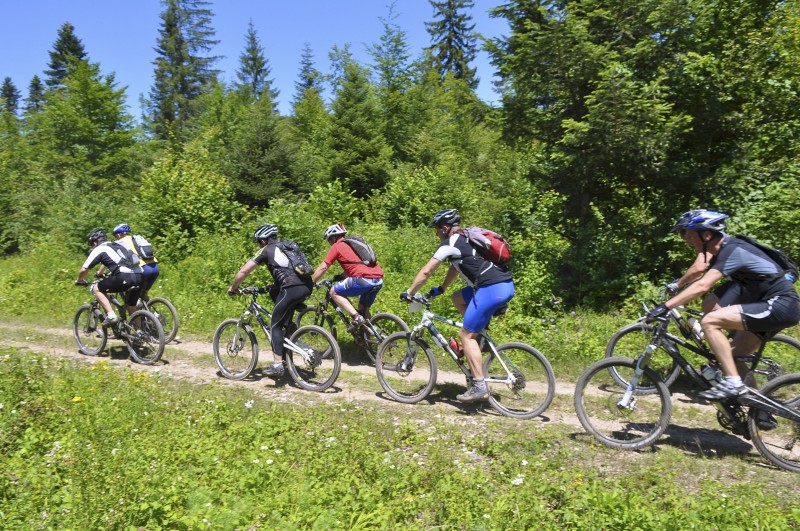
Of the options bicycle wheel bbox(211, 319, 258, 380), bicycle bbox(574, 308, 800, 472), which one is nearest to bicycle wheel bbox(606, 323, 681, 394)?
bicycle bbox(574, 308, 800, 472)

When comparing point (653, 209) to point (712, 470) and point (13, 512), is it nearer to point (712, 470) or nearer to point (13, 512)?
point (712, 470)

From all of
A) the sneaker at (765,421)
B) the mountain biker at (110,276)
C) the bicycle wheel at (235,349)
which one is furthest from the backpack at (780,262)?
the mountain biker at (110,276)

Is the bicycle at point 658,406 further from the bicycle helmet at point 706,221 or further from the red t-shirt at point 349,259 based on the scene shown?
the red t-shirt at point 349,259

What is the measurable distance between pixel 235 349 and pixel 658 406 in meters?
5.88

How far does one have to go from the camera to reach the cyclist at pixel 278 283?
733 centimetres

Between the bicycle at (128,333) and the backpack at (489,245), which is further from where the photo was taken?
the bicycle at (128,333)

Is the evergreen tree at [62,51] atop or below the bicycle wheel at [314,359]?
atop

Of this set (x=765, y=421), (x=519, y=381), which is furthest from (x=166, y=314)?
(x=765, y=421)

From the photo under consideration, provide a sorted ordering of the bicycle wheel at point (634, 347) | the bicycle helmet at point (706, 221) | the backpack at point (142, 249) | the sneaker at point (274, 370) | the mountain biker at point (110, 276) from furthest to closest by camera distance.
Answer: the backpack at point (142, 249)
the mountain biker at point (110, 276)
the sneaker at point (274, 370)
the bicycle wheel at point (634, 347)
the bicycle helmet at point (706, 221)

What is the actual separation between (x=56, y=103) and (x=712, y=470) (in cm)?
3242

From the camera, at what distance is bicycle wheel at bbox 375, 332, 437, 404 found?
6.90m

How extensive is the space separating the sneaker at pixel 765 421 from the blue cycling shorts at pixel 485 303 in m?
2.63

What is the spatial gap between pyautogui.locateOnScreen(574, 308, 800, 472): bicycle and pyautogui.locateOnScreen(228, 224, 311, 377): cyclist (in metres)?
3.95

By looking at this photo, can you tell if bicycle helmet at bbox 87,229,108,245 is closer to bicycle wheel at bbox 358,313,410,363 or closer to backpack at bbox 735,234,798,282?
bicycle wheel at bbox 358,313,410,363
